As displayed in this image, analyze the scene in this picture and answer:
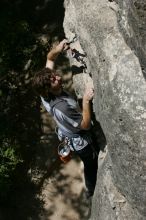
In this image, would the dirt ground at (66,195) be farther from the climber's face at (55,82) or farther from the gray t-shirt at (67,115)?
the climber's face at (55,82)

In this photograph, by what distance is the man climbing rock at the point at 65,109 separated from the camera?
6203 millimetres

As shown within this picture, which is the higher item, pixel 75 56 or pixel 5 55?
pixel 75 56

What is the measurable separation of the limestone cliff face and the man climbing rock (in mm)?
195

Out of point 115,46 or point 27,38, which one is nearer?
point 115,46

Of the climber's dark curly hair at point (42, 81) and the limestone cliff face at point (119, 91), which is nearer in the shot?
the limestone cliff face at point (119, 91)

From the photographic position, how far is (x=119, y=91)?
5.71 m

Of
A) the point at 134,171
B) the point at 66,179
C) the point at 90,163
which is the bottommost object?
the point at 66,179

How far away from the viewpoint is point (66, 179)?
9.09 m

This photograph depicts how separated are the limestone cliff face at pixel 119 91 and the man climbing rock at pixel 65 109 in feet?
0.64

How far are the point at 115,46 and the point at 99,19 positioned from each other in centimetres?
52

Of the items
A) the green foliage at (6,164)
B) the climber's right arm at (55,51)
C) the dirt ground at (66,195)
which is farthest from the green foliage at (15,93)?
the climber's right arm at (55,51)

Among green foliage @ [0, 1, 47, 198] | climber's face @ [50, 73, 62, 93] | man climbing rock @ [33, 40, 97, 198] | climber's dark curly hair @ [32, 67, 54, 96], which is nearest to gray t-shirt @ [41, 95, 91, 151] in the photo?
man climbing rock @ [33, 40, 97, 198]

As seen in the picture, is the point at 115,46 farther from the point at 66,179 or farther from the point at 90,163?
the point at 66,179

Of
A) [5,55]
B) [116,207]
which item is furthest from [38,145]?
[116,207]
